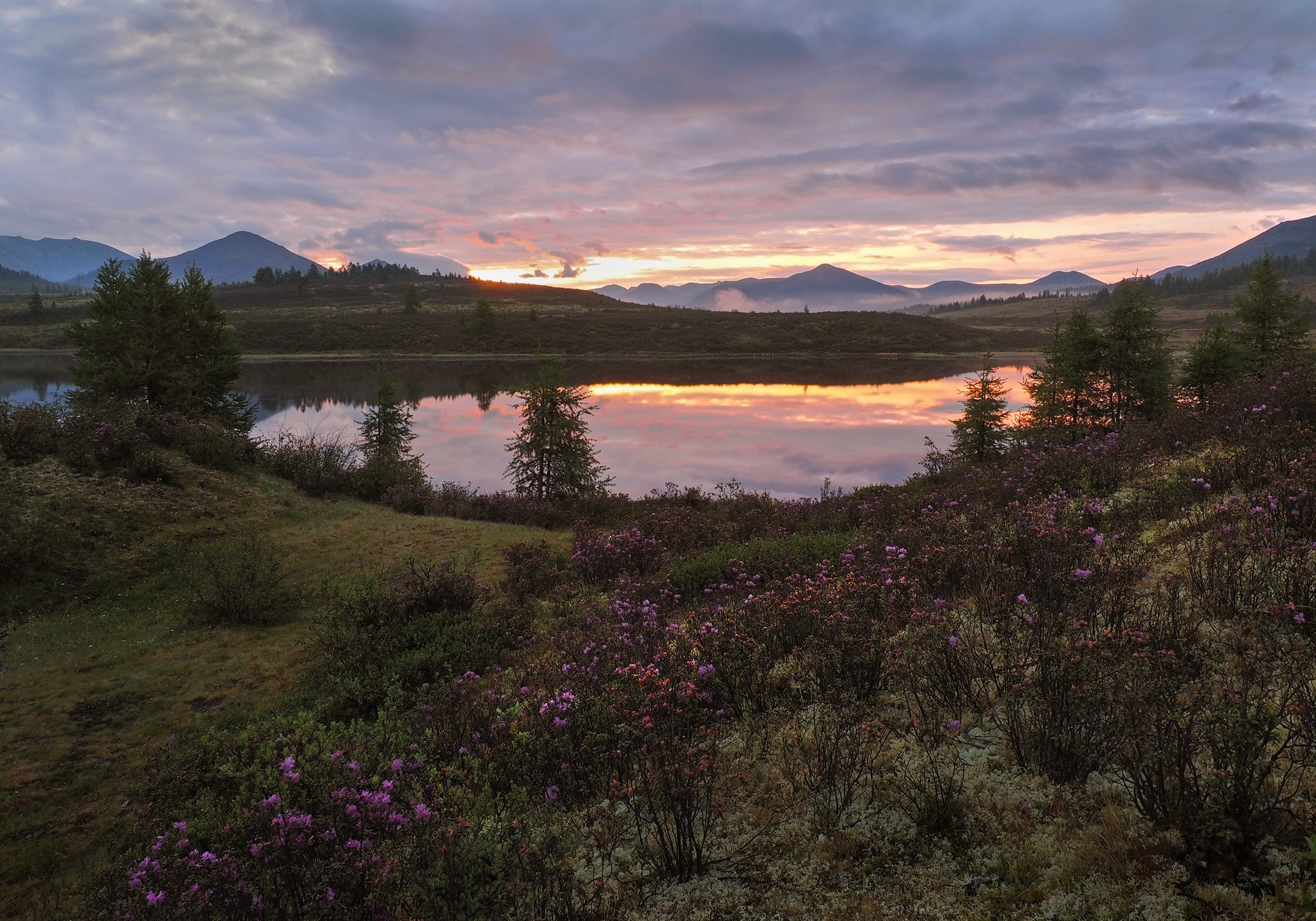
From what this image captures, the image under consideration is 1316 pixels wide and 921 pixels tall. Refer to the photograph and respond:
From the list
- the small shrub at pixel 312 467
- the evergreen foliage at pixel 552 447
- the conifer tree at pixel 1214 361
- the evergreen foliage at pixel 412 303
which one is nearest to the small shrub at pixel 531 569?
the evergreen foliage at pixel 552 447

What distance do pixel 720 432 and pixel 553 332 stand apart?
70498 mm

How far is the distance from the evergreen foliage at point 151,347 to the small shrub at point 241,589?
12.8m

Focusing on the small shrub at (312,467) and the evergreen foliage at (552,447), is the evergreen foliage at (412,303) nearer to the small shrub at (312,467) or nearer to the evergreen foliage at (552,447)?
the small shrub at (312,467)

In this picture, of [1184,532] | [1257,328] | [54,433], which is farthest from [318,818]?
Answer: [1257,328]

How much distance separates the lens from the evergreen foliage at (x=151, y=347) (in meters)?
21.4

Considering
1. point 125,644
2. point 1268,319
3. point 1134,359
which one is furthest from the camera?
point 1134,359

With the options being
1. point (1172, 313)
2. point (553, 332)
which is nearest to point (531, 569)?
point (553, 332)

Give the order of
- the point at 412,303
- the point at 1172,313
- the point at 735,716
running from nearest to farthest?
1. the point at 735,716
2. the point at 412,303
3. the point at 1172,313

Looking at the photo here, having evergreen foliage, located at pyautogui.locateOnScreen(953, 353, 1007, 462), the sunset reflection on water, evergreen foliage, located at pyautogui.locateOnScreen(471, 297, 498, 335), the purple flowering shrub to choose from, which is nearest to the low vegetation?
the purple flowering shrub

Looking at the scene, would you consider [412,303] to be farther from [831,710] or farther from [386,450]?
[831,710]

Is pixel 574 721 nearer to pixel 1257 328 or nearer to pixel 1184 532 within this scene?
pixel 1184 532

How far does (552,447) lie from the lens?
21.4 meters

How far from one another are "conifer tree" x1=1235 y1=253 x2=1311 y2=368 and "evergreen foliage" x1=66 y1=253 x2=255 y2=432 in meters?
33.9

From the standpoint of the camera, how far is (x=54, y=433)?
1541 cm
